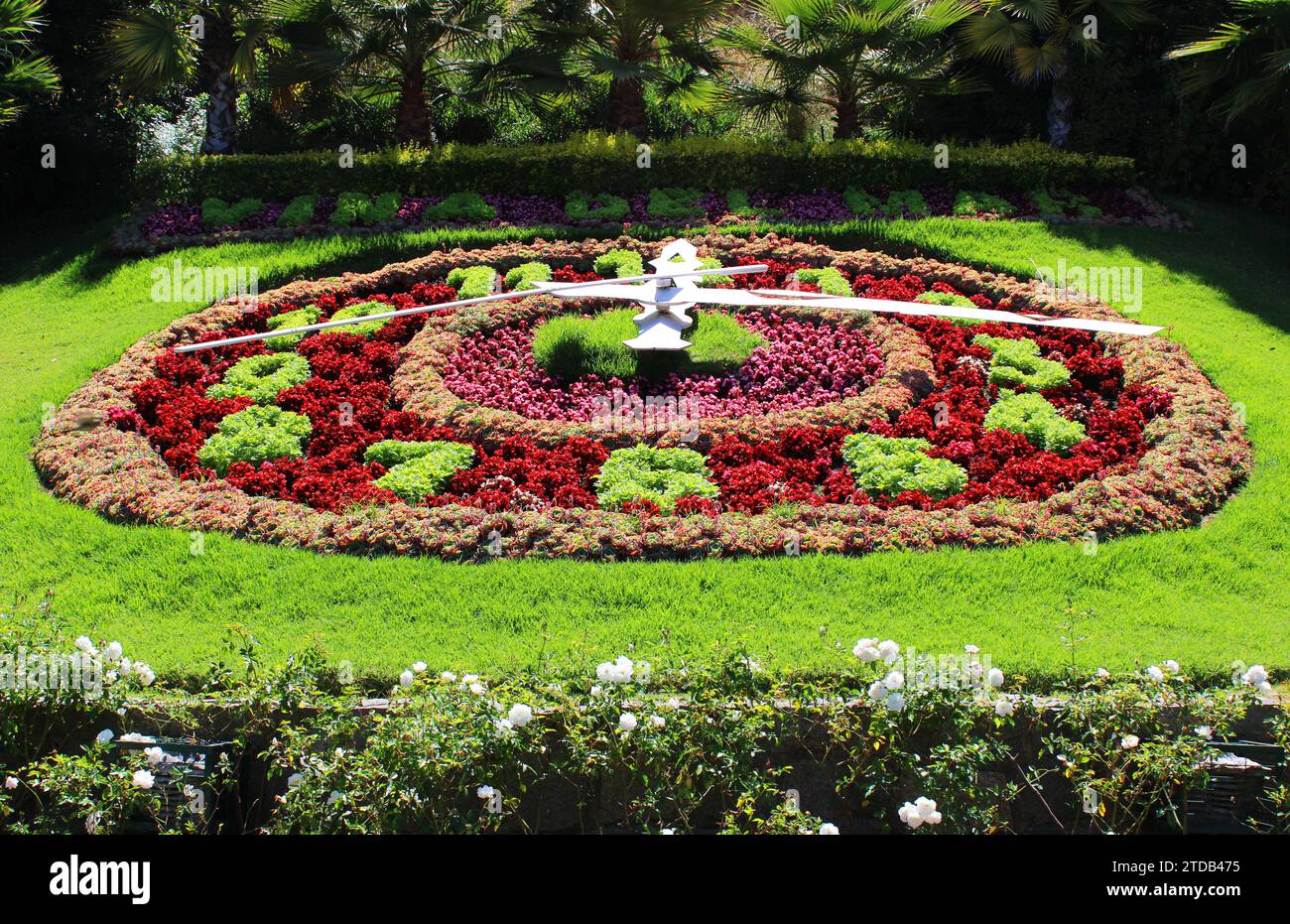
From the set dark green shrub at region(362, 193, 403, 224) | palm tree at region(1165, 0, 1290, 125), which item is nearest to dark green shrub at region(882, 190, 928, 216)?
palm tree at region(1165, 0, 1290, 125)

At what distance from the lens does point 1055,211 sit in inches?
612

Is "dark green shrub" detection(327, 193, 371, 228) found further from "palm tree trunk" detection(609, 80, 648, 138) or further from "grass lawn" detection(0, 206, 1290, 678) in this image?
"grass lawn" detection(0, 206, 1290, 678)

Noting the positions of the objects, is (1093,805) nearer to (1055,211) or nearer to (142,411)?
(142,411)

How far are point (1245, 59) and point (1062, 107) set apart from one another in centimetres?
230

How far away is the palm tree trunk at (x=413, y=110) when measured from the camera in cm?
1659

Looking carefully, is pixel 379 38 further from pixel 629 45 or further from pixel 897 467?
pixel 897 467

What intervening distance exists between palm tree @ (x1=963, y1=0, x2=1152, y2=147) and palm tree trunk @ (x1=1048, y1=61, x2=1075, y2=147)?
58mm

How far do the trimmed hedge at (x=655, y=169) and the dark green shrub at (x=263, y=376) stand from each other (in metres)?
4.60

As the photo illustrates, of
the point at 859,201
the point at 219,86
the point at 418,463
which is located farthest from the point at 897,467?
the point at 219,86

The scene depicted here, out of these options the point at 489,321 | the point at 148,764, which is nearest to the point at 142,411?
the point at 489,321

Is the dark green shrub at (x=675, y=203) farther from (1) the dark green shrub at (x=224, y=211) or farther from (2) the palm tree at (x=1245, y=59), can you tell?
(2) the palm tree at (x=1245, y=59)

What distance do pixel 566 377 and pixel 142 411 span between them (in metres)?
3.51

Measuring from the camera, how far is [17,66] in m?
15.3

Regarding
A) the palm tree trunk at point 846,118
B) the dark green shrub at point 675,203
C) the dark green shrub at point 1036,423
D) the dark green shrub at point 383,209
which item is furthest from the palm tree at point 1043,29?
the dark green shrub at point 383,209
